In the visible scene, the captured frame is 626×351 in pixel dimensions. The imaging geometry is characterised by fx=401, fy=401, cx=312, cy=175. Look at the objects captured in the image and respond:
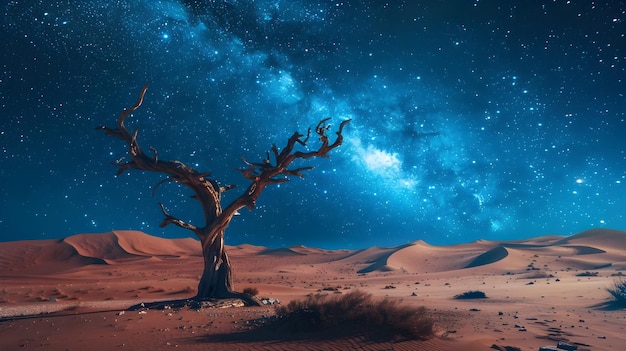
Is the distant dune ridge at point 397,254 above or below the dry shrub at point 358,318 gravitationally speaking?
above

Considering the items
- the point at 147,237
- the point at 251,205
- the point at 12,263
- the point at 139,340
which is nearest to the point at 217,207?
the point at 251,205

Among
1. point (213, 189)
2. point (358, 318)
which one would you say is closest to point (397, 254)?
point (213, 189)

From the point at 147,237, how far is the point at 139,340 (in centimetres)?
6195

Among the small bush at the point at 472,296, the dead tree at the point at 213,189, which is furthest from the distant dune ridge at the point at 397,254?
the dead tree at the point at 213,189

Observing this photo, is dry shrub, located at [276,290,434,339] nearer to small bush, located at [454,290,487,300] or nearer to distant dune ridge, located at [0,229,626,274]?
small bush, located at [454,290,487,300]

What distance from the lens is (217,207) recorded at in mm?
14734

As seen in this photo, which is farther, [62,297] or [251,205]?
[62,297]

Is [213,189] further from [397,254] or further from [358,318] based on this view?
[397,254]

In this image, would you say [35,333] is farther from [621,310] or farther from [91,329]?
[621,310]

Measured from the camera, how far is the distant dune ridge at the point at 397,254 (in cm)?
3662

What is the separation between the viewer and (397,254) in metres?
49.1

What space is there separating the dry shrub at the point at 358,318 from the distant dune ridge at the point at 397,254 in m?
28.4

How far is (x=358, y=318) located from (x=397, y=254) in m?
42.3

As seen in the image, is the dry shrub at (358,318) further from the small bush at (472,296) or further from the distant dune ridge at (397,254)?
the distant dune ridge at (397,254)
